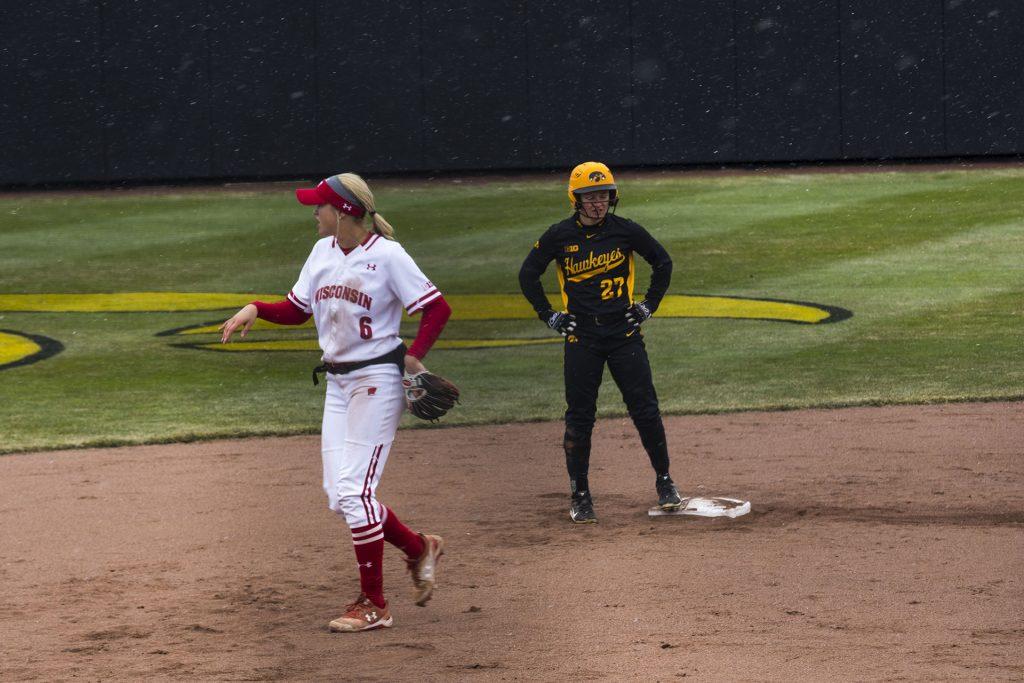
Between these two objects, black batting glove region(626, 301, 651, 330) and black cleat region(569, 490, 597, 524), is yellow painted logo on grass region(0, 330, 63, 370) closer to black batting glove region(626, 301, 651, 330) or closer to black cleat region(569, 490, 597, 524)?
black cleat region(569, 490, 597, 524)

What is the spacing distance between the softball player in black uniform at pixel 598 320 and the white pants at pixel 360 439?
1724 millimetres

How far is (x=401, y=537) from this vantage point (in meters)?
6.84

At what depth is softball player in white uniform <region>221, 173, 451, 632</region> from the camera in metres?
6.66

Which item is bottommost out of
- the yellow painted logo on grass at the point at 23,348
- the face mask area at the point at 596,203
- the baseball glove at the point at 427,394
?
the yellow painted logo on grass at the point at 23,348

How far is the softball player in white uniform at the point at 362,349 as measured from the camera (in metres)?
6.66

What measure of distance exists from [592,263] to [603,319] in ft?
0.97

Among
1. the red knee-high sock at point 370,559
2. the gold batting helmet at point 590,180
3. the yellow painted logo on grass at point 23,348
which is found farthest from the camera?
the yellow painted logo on grass at point 23,348

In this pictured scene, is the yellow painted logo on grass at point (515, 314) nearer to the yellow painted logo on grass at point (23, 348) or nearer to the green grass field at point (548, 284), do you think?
the green grass field at point (548, 284)

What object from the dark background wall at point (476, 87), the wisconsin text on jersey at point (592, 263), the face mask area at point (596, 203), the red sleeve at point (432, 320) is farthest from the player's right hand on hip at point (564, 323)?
the dark background wall at point (476, 87)

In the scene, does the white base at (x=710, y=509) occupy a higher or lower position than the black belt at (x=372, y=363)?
lower

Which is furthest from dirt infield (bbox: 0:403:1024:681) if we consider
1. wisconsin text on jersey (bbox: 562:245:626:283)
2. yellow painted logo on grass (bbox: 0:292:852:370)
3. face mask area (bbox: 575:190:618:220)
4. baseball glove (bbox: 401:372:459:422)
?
yellow painted logo on grass (bbox: 0:292:852:370)

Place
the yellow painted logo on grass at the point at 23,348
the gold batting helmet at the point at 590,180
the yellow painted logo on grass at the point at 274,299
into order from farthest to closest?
the yellow painted logo on grass at the point at 274,299, the yellow painted logo on grass at the point at 23,348, the gold batting helmet at the point at 590,180

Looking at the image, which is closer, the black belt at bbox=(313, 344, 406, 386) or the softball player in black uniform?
the black belt at bbox=(313, 344, 406, 386)

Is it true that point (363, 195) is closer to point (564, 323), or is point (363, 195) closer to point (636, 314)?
point (564, 323)
